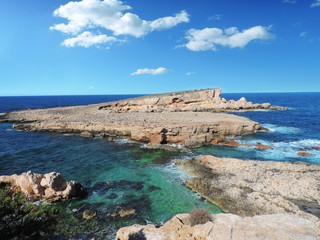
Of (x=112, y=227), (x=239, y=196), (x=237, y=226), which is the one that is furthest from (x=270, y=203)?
(x=112, y=227)

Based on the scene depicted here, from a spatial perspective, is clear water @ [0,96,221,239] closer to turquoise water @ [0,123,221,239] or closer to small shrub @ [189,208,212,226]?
turquoise water @ [0,123,221,239]

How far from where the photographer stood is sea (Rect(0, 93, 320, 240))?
1064 cm

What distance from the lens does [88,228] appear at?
9758 mm

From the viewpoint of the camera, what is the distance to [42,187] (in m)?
12.1

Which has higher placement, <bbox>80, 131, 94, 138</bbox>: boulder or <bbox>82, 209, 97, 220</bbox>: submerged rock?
<bbox>80, 131, 94, 138</bbox>: boulder

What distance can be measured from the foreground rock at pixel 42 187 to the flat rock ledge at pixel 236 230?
660 cm

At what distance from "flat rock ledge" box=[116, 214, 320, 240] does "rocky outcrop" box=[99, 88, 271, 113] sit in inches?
1641

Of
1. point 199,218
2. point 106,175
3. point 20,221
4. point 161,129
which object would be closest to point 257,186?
point 199,218

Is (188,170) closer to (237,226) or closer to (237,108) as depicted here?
(237,226)

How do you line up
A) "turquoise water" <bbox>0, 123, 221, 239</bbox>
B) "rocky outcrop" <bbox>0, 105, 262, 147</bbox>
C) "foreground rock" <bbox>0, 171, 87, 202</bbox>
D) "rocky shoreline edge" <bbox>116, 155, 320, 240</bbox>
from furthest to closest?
"rocky outcrop" <bbox>0, 105, 262, 147</bbox> → "foreground rock" <bbox>0, 171, 87, 202</bbox> → "turquoise water" <bbox>0, 123, 221, 239</bbox> → "rocky shoreline edge" <bbox>116, 155, 320, 240</bbox>

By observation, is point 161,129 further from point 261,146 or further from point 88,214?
point 88,214

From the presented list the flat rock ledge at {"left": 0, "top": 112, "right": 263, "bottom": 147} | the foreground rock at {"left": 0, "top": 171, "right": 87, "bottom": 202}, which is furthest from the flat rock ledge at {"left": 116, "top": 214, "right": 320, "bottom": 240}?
the flat rock ledge at {"left": 0, "top": 112, "right": 263, "bottom": 147}

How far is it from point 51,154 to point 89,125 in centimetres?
1098

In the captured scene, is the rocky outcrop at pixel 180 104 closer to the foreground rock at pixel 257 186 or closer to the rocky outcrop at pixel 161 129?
the rocky outcrop at pixel 161 129
